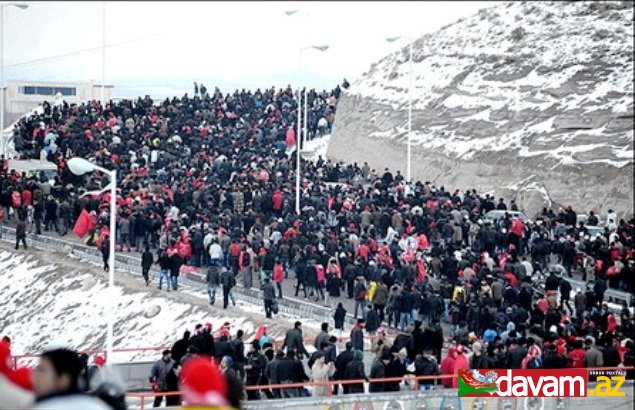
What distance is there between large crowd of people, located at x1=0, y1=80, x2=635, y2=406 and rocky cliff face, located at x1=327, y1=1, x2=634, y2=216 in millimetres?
3044

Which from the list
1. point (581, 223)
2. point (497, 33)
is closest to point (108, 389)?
point (581, 223)

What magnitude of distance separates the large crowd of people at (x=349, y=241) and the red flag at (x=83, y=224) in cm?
10

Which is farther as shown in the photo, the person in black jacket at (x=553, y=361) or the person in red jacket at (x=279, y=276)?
the person in red jacket at (x=279, y=276)

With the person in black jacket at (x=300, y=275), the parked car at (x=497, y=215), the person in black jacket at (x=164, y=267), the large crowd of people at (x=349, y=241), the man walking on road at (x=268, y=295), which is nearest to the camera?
the large crowd of people at (x=349, y=241)

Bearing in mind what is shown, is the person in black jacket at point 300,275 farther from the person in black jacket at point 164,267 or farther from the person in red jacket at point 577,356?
the person in red jacket at point 577,356

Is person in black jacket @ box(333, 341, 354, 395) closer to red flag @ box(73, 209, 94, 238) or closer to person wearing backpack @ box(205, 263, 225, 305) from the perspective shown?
person wearing backpack @ box(205, 263, 225, 305)

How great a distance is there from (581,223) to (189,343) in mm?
16435

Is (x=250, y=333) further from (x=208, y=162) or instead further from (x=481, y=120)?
(x=481, y=120)

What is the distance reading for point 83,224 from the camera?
3400 centimetres

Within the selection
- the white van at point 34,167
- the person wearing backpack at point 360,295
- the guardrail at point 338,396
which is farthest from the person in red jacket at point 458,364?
the white van at point 34,167

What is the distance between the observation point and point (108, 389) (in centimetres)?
793

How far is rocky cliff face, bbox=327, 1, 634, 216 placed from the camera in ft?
137

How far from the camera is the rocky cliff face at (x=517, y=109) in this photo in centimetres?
4166

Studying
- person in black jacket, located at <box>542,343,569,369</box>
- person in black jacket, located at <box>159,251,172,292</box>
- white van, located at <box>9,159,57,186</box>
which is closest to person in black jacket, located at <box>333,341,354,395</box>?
person in black jacket, located at <box>542,343,569,369</box>
